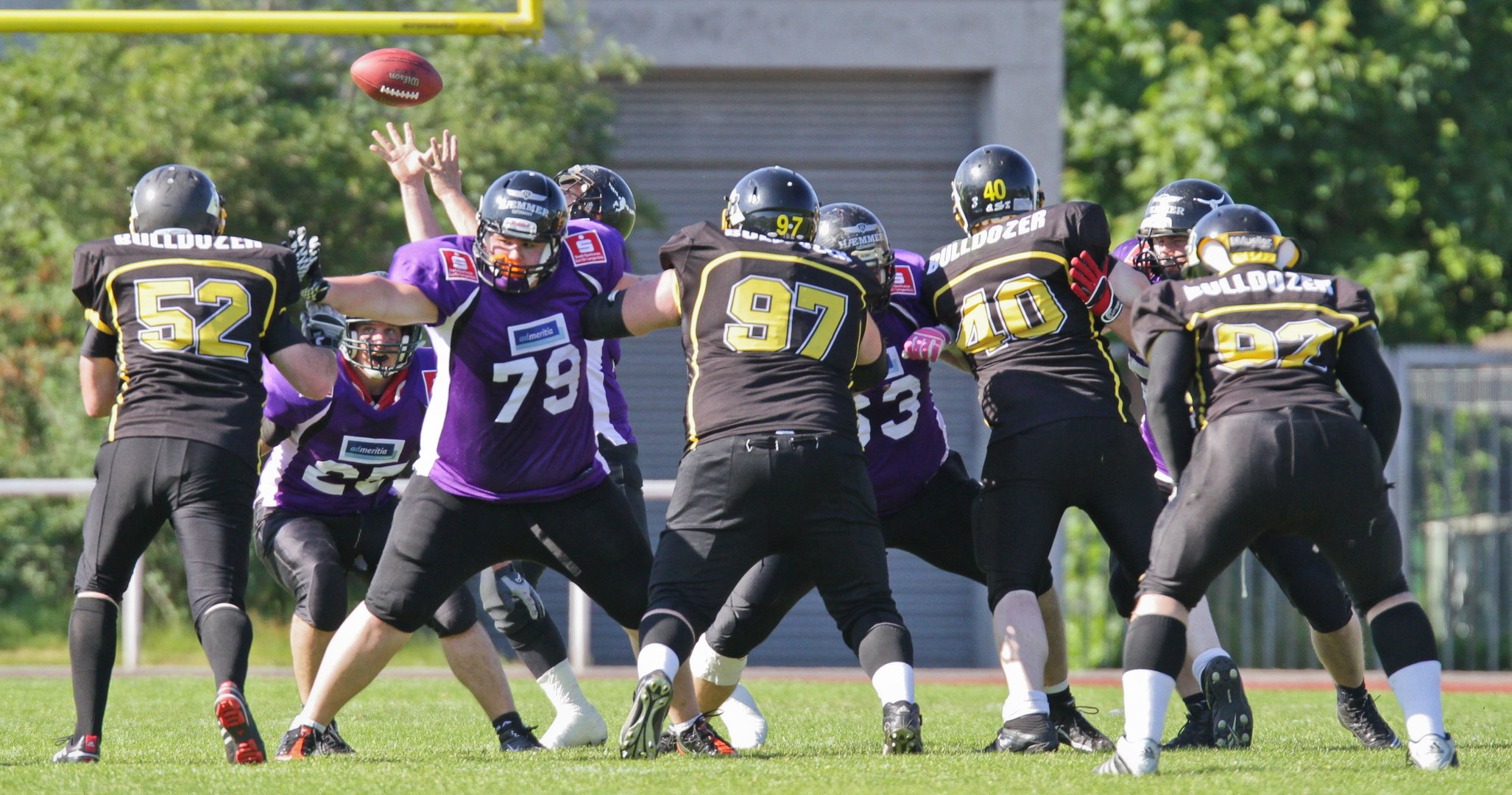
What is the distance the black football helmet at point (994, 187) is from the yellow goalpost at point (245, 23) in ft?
7.53

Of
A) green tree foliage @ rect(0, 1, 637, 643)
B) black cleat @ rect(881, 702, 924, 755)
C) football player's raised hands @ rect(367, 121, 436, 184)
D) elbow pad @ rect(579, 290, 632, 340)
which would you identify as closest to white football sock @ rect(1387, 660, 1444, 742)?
black cleat @ rect(881, 702, 924, 755)

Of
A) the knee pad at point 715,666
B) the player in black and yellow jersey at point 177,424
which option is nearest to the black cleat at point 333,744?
the player in black and yellow jersey at point 177,424

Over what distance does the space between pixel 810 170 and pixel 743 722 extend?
7.91m

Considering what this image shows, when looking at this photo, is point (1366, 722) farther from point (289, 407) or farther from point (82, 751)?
point (82, 751)

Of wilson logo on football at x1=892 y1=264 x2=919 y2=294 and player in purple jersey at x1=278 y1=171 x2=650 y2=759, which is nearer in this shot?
player in purple jersey at x1=278 y1=171 x2=650 y2=759

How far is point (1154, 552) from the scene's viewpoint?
443 centimetres

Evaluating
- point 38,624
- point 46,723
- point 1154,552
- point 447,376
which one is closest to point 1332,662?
point 1154,552

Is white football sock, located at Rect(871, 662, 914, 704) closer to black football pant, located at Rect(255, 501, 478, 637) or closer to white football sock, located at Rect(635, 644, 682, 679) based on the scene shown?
white football sock, located at Rect(635, 644, 682, 679)

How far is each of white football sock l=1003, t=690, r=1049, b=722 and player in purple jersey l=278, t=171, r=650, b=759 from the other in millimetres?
1212

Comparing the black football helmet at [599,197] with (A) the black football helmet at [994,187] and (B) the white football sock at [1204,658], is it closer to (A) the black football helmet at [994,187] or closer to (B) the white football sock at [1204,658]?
(A) the black football helmet at [994,187]

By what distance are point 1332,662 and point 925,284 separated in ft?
6.15

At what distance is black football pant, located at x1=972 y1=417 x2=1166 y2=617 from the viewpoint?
504 cm

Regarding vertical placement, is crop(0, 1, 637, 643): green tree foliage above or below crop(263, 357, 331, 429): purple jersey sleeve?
above

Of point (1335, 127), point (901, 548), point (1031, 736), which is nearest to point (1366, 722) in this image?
point (1031, 736)
